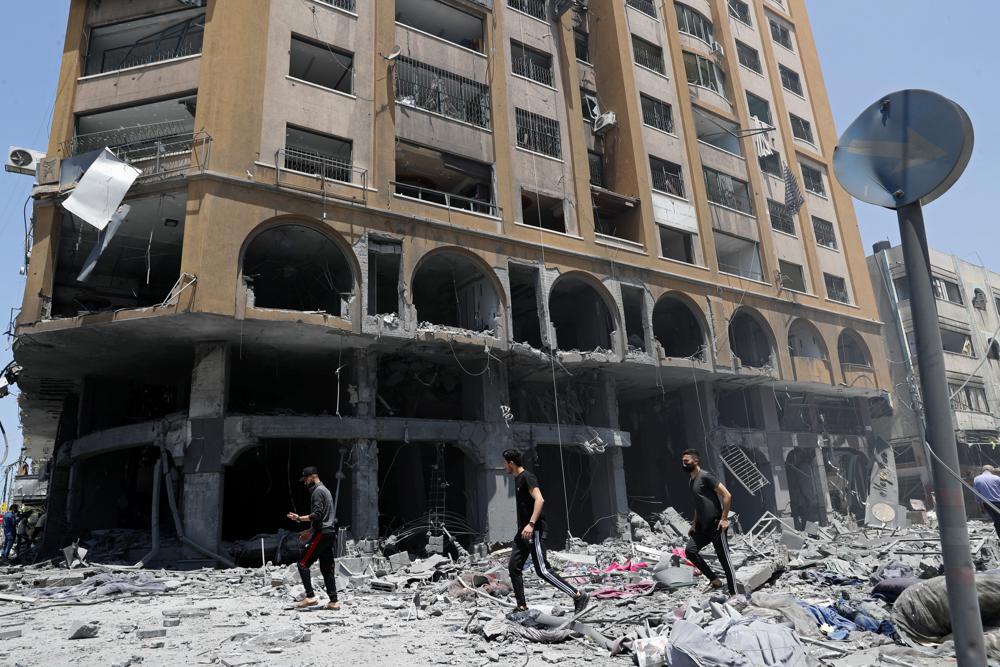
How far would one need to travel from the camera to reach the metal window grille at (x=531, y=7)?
2458 cm

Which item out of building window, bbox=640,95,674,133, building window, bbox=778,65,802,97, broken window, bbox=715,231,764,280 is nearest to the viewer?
building window, bbox=640,95,674,133

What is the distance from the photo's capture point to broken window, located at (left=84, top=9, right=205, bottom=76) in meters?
19.3

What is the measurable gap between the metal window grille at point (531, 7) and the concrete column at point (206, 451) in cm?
1664

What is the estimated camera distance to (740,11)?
3369cm

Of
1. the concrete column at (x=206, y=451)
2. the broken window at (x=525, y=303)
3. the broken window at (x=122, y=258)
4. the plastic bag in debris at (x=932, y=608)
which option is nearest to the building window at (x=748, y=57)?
the broken window at (x=525, y=303)

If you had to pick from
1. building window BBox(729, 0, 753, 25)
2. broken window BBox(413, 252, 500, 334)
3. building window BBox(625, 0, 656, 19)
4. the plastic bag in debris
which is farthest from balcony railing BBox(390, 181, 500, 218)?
building window BBox(729, 0, 753, 25)

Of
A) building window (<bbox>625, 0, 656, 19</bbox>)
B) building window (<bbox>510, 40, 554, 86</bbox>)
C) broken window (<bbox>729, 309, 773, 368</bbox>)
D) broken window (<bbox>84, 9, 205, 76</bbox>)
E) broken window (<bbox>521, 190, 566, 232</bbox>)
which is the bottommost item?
broken window (<bbox>729, 309, 773, 368</bbox>)

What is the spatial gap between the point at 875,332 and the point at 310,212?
26772 millimetres

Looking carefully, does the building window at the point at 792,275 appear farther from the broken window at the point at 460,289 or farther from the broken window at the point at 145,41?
the broken window at the point at 145,41

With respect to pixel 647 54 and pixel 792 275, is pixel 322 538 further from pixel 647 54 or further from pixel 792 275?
pixel 792 275

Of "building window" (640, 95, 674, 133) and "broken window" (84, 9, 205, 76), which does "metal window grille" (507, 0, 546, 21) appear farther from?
"broken window" (84, 9, 205, 76)

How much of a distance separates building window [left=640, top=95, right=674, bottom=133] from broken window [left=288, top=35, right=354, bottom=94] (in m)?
12.4

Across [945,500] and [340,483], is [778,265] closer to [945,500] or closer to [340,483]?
[340,483]

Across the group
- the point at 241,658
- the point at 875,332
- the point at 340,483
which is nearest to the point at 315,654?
the point at 241,658
